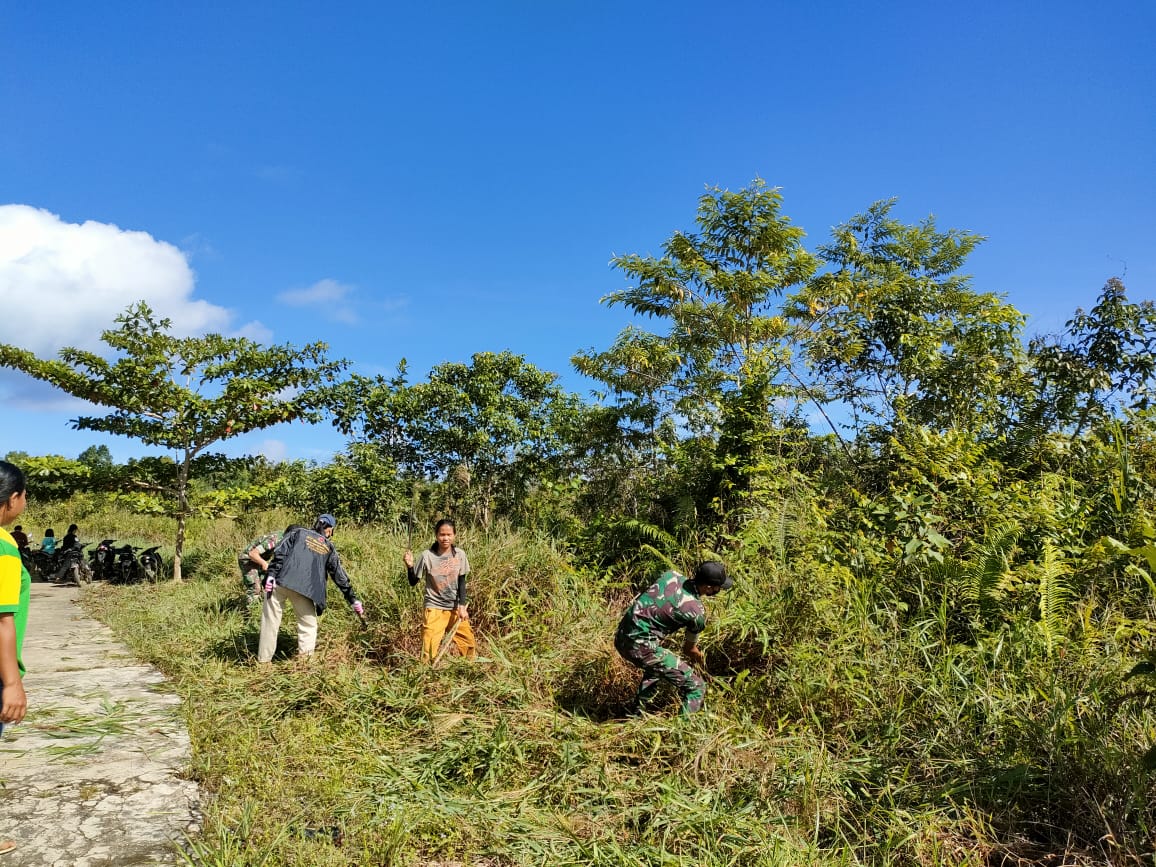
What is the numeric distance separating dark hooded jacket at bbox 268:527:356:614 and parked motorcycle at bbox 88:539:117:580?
10.9 meters

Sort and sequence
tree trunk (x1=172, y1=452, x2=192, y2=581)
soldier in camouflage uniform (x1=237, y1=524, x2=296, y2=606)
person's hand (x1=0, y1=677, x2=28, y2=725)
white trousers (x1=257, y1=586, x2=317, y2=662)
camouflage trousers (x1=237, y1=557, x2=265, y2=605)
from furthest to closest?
tree trunk (x1=172, y1=452, x2=192, y2=581)
camouflage trousers (x1=237, y1=557, x2=265, y2=605)
soldier in camouflage uniform (x1=237, y1=524, x2=296, y2=606)
white trousers (x1=257, y1=586, x2=317, y2=662)
person's hand (x1=0, y1=677, x2=28, y2=725)

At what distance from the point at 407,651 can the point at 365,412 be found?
942 cm

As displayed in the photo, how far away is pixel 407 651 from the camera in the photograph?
6.76 metres

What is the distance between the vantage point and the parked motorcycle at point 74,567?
14.8m

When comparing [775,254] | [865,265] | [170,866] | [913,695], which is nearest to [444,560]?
[170,866]

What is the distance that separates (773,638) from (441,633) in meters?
2.98

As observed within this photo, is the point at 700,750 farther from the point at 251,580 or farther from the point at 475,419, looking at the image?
the point at 475,419

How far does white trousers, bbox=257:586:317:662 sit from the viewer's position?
6.78 m

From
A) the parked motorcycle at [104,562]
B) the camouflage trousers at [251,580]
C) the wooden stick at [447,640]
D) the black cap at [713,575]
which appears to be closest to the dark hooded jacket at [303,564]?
the wooden stick at [447,640]

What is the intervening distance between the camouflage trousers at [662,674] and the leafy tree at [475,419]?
9290mm

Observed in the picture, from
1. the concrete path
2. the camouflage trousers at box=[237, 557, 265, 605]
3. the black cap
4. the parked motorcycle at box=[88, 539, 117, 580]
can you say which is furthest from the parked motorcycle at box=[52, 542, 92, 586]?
the black cap

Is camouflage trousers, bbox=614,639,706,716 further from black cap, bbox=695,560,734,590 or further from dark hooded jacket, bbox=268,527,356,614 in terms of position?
dark hooded jacket, bbox=268,527,356,614

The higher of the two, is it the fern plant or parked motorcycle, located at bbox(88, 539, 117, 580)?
the fern plant

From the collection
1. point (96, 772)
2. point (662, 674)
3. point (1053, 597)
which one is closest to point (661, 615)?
point (662, 674)
